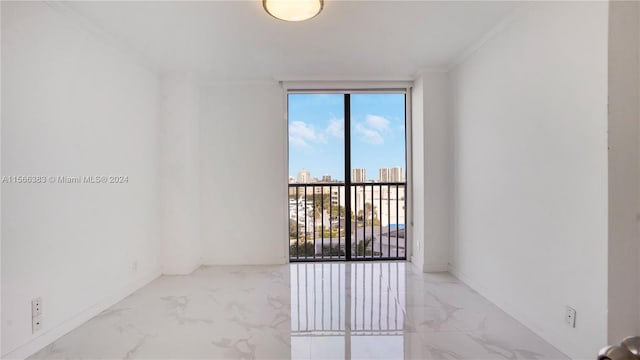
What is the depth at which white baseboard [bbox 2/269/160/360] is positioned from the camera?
5.70 feet

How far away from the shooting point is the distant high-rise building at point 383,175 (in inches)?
155

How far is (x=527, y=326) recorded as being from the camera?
6.77 ft

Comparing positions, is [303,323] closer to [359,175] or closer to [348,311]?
[348,311]

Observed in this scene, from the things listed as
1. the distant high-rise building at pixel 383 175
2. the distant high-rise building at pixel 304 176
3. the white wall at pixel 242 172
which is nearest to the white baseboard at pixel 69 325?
the white wall at pixel 242 172

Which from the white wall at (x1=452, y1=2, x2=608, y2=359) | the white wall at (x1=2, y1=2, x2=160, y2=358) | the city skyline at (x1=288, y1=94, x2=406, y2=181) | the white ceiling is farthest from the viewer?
the city skyline at (x1=288, y1=94, x2=406, y2=181)

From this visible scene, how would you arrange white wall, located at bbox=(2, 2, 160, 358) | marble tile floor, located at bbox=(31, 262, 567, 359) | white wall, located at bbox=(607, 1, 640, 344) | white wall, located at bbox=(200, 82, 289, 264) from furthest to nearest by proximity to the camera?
white wall, located at bbox=(200, 82, 289, 264)
marble tile floor, located at bbox=(31, 262, 567, 359)
white wall, located at bbox=(2, 2, 160, 358)
white wall, located at bbox=(607, 1, 640, 344)

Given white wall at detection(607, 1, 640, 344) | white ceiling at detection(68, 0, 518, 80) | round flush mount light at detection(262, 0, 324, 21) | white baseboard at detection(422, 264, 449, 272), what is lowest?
white baseboard at detection(422, 264, 449, 272)

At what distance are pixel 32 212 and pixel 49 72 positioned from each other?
0.89m

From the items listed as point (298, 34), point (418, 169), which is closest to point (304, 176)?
point (418, 169)

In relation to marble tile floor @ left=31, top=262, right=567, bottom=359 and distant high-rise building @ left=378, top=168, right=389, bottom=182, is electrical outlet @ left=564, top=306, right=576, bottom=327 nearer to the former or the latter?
marble tile floor @ left=31, top=262, right=567, bottom=359

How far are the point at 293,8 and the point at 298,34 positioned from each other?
0.53 meters

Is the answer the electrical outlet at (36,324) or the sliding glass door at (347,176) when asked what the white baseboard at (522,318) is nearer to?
the sliding glass door at (347,176)

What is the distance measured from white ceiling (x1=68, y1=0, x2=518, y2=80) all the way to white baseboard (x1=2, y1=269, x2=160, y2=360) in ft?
7.03

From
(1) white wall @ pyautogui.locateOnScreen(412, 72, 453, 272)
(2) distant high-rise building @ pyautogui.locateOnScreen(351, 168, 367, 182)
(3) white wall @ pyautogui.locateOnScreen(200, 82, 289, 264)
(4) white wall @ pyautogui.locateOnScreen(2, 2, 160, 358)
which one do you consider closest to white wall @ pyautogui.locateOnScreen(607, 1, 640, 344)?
(4) white wall @ pyautogui.locateOnScreen(2, 2, 160, 358)
